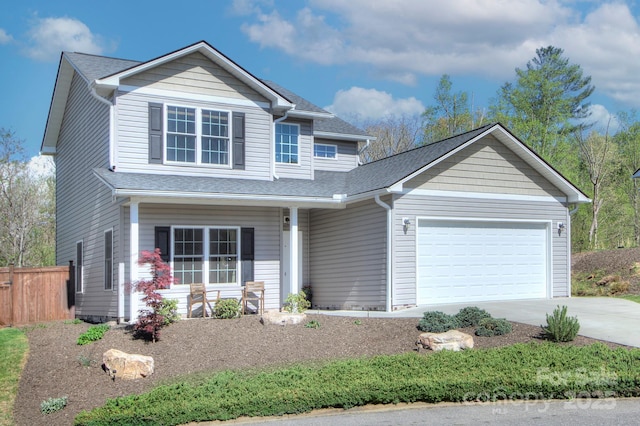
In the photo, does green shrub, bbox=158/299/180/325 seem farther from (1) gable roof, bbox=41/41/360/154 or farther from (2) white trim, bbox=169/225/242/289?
(1) gable roof, bbox=41/41/360/154

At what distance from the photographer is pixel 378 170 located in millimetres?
17484

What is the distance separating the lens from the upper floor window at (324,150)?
20141 millimetres

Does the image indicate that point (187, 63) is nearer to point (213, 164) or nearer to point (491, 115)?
point (213, 164)

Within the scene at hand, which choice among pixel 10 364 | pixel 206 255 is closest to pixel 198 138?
pixel 206 255

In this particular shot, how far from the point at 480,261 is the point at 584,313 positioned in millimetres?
3063

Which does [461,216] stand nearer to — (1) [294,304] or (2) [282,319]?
(1) [294,304]

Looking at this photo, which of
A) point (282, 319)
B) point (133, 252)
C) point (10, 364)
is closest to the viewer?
point (10, 364)

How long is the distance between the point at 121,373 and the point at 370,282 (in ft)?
23.8

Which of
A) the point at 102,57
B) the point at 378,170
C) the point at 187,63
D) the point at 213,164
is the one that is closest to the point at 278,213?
the point at 213,164

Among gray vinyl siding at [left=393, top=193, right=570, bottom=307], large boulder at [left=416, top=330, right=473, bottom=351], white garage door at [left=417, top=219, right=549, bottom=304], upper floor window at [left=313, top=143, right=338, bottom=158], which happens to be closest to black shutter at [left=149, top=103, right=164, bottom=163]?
gray vinyl siding at [left=393, top=193, right=570, bottom=307]

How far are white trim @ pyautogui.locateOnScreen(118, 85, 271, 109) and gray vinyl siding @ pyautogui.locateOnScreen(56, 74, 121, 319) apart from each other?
88 centimetres

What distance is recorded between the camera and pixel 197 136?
1553 cm

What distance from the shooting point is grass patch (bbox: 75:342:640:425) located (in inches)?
316

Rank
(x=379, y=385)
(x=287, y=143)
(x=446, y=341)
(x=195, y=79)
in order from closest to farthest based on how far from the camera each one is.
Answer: (x=379, y=385) < (x=446, y=341) < (x=195, y=79) < (x=287, y=143)
